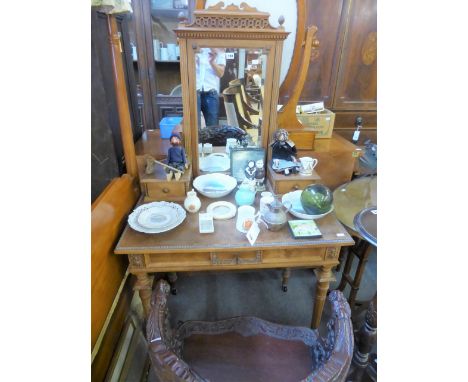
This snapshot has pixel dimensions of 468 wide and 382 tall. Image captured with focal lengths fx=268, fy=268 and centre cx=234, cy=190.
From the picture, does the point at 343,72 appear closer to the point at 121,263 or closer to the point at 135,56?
the point at 135,56

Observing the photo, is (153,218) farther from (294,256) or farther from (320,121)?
(320,121)

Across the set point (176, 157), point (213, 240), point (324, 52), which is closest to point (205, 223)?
point (213, 240)

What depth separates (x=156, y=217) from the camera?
115 centimetres

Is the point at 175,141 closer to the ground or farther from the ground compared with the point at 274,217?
farther from the ground

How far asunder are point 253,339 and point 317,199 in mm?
602

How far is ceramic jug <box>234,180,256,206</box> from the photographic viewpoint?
1.23 metres

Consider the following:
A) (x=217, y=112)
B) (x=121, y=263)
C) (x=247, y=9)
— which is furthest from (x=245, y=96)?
(x=121, y=263)

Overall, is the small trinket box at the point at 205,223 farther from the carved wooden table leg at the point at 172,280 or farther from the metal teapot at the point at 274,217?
the carved wooden table leg at the point at 172,280

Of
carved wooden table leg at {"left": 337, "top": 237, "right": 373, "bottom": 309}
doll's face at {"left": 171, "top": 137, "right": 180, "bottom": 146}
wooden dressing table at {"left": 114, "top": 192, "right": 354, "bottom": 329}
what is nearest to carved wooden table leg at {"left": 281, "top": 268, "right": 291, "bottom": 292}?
carved wooden table leg at {"left": 337, "top": 237, "right": 373, "bottom": 309}

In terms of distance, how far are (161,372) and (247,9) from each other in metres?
1.29

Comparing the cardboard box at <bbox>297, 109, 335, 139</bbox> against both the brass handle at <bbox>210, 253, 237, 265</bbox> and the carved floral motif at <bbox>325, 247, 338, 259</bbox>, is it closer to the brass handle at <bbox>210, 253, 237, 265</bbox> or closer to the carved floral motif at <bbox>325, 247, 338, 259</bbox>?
the carved floral motif at <bbox>325, 247, 338, 259</bbox>

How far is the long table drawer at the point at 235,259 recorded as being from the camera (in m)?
1.07

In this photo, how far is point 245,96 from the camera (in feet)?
4.36

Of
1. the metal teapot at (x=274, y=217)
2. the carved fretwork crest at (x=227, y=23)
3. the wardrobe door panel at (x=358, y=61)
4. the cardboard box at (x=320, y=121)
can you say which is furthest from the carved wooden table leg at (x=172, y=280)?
the wardrobe door panel at (x=358, y=61)
